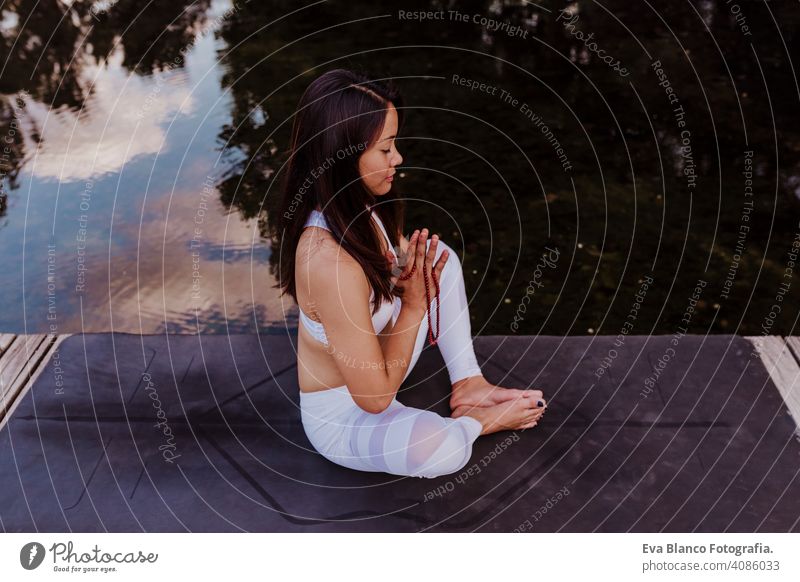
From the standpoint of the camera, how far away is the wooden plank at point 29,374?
2.31 m

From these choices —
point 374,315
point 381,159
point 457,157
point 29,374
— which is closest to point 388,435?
point 374,315

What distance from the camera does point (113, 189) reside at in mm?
3924

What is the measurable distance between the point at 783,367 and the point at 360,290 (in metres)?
1.32

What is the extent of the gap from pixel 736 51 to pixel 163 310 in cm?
361

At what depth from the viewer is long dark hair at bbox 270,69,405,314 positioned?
1749mm

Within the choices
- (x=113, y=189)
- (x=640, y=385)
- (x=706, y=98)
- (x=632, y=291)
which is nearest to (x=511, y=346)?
(x=640, y=385)

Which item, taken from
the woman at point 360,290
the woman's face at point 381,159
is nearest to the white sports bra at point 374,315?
the woman at point 360,290

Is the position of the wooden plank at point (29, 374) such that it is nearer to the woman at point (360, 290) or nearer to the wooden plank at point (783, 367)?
the woman at point (360, 290)

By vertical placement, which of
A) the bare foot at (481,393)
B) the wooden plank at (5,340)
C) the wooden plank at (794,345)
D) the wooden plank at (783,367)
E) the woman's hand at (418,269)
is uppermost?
the woman's hand at (418,269)

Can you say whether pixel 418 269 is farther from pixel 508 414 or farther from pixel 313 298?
pixel 508 414

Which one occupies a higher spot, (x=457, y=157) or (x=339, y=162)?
(x=457, y=157)

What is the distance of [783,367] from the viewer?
7.93ft
